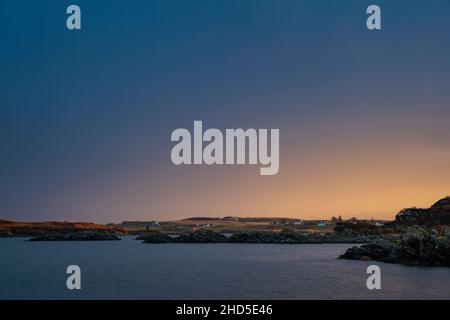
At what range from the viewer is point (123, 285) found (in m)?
33.3

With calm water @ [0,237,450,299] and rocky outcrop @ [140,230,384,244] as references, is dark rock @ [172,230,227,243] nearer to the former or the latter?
rocky outcrop @ [140,230,384,244]

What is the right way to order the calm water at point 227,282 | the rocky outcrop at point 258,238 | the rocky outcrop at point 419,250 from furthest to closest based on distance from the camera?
1. the rocky outcrop at point 258,238
2. the rocky outcrop at point 419,250
3. the calm water at point 227,282

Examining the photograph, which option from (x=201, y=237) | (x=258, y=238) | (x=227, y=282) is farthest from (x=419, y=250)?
(x=201, y=237)

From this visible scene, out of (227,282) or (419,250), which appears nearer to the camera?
(227,282)

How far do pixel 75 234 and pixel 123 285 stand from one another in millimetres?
83069

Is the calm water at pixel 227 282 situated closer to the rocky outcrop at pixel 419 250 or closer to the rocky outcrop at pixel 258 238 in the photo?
the rocky outcrop at pixel 419 250

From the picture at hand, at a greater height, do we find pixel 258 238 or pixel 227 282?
pixel 227 282

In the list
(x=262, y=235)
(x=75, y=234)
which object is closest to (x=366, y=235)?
(x=262, y=235)

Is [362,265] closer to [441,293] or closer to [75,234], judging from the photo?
[441,293]

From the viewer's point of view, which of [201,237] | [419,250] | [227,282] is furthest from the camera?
[201,237]

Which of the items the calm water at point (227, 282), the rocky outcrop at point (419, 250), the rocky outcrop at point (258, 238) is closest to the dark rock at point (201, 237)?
the rocky outcrop at point (258, 238)

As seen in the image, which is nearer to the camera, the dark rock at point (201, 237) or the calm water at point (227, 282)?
the calm water at point (227, 282)

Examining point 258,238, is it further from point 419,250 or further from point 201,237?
point 419,250

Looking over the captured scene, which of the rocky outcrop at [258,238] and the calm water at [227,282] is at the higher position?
the calm water at [227,282]
